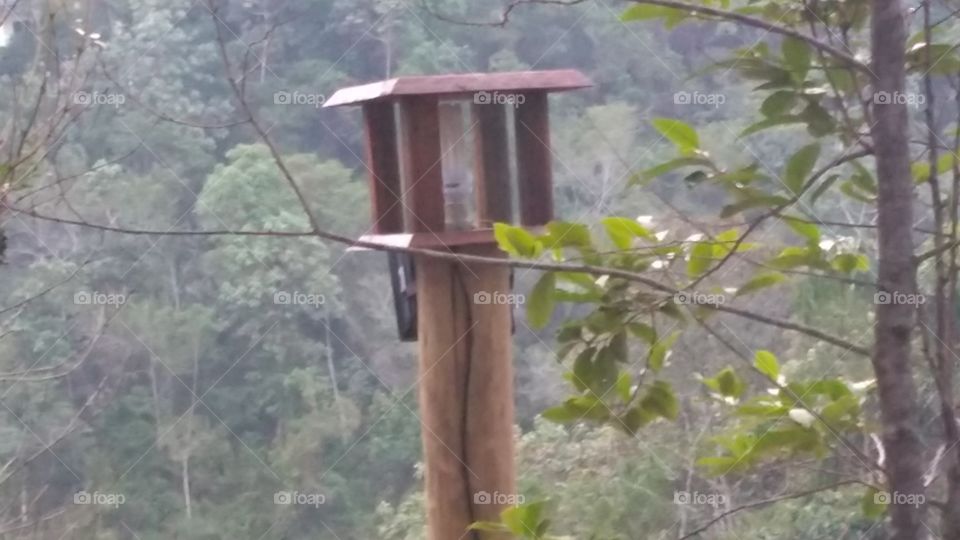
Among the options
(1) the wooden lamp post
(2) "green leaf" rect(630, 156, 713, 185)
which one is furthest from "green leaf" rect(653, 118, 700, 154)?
(1) the wooden lamp post

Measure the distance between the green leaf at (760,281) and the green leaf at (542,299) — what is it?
134 mm

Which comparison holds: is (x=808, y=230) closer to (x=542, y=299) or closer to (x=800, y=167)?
(x=800, y=167)

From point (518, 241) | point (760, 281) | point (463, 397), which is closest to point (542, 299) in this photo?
point (518, 241)

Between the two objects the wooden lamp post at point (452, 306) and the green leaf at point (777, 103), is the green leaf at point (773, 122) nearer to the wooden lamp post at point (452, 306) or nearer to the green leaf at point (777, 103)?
the green leaf at point (777, 103)

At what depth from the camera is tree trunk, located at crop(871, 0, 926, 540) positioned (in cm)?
57

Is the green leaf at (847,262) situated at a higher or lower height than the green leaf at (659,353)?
higher

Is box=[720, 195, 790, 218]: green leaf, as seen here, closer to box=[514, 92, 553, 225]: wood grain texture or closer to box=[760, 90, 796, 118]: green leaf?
box=[760, 90, 796, 118]: green leaf

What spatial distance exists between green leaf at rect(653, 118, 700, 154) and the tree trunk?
12 cm

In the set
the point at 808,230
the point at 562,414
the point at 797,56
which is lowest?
the point at 562,414

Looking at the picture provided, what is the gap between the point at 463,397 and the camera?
897 mm

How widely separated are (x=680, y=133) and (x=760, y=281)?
12cm

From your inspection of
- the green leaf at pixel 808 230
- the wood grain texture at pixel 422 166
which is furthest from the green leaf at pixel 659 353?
the wood grain texture at pixel 422 166

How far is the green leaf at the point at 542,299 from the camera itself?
2.19ft

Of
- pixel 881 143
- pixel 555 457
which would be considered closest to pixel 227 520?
pixel 555 457
